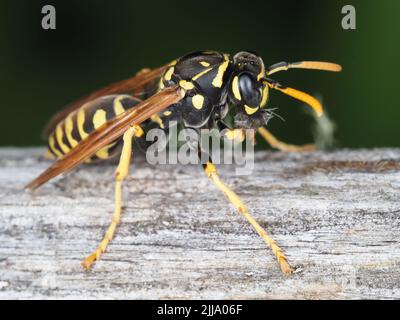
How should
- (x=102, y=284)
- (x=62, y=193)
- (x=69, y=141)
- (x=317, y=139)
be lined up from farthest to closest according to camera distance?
(x=317, y=139), (x=69, y=141), (x=62, y=193), (x=102, y=284)

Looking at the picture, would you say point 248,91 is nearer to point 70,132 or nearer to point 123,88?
point 123,88

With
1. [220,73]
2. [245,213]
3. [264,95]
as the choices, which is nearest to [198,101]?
[220,73]

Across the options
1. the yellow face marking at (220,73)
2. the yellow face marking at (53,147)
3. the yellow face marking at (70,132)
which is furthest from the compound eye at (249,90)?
the yellow face marking at (53,147)

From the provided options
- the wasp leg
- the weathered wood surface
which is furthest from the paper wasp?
the weathered wood surface

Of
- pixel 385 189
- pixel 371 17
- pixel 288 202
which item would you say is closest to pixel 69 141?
pixel 288 202

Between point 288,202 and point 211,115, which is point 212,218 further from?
point 211,115

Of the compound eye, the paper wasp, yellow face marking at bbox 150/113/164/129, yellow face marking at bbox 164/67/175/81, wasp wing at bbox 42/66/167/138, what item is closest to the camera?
the paper wasp

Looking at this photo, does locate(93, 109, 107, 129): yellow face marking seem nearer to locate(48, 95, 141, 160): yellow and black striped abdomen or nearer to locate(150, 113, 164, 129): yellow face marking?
locate(48, 95, 141, 160): yellow and black striped abdomen
